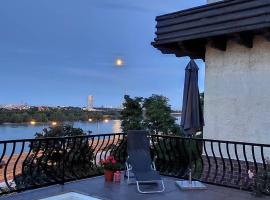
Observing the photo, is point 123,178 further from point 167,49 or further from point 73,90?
point 73,90

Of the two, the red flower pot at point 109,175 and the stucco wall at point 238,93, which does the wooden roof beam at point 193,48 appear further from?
the red flower pot at point 109,175

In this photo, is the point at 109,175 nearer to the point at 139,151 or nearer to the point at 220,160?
the point at 139,151

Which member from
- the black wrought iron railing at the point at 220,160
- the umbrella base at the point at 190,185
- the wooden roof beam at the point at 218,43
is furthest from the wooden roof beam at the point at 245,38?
the umbrella base at the point at 190,185

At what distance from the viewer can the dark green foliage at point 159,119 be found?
11.9 m

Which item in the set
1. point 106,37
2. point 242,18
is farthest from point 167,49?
point 106,37

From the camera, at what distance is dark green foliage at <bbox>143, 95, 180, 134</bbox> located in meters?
11.9

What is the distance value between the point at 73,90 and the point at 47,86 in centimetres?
141

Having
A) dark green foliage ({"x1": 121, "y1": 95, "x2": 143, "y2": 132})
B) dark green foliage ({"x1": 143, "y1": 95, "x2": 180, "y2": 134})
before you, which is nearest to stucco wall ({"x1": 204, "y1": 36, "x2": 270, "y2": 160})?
dark green foliage ({"x1": 143, "y1": 95, "x2": 180, "y2": 134})

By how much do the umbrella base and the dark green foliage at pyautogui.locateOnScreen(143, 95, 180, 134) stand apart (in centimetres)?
555

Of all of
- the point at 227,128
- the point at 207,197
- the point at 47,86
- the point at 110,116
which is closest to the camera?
the point at 207,197

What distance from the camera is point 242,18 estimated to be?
6234mm

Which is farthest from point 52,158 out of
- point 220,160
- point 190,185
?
point 220,160

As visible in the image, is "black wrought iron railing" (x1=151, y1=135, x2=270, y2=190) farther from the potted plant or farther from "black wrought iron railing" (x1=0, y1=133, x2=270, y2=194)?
the potted plant

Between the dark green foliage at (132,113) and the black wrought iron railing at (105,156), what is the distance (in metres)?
3.33
